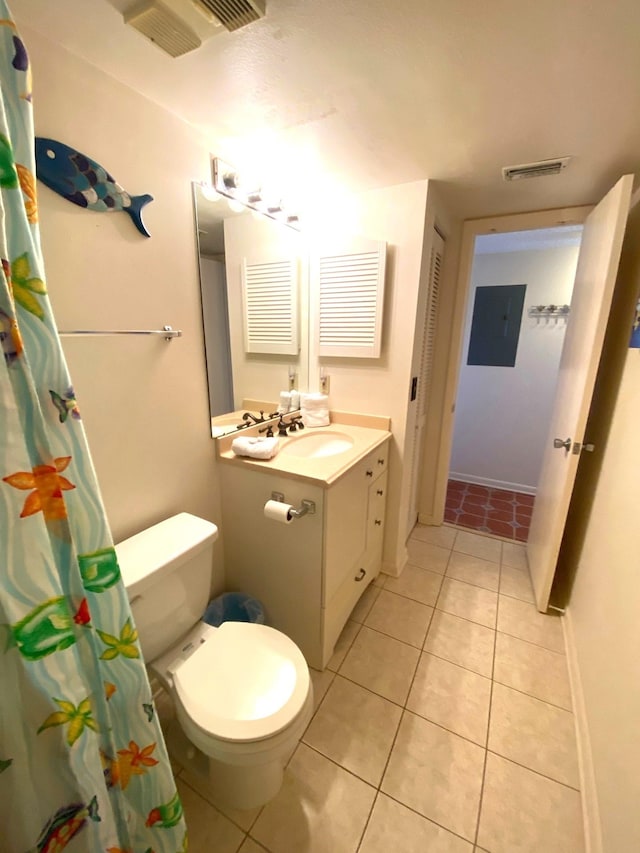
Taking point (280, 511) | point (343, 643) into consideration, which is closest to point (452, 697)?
point (343, 643)

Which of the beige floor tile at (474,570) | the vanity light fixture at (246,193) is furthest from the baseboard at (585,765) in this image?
the vanity light fixture at (246,193)

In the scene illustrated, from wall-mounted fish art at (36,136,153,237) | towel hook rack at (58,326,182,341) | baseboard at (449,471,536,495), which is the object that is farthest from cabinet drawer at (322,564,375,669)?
baseboard at (449,471,536,495)

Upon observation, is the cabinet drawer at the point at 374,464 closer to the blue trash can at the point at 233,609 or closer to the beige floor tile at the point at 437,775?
the blue trash can at the point at 233,609

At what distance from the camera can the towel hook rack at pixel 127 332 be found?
3.16 ft

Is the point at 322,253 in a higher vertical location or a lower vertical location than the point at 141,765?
higher

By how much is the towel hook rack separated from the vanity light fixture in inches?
24.3

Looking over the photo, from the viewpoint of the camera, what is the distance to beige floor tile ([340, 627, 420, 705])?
1.43m

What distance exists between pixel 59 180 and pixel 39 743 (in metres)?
1.26

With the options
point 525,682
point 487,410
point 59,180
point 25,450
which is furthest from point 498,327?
point 25,450

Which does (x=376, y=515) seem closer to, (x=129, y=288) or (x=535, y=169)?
(x=129, y=288)

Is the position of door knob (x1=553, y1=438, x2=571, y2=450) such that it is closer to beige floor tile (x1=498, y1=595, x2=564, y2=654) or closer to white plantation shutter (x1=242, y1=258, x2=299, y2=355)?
beige floor tile (x1=498, y1=595, x2=564, y2=654)

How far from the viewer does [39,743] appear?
2.00 feet

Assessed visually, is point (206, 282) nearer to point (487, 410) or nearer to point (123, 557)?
point (123, 557)

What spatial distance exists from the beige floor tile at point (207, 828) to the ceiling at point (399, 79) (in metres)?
2.14
